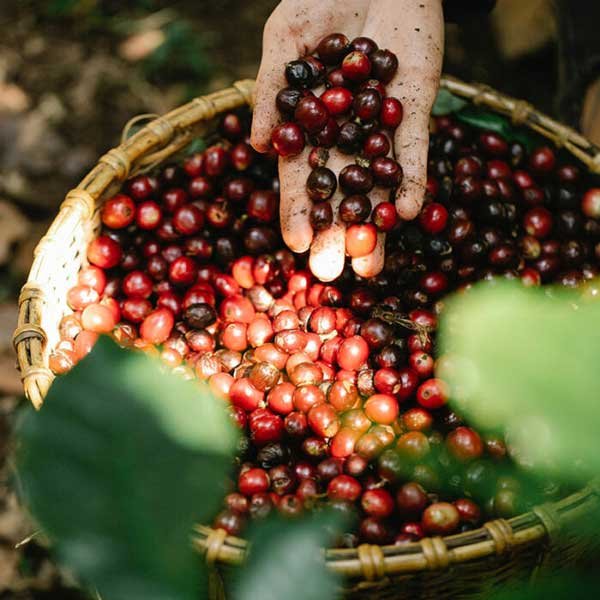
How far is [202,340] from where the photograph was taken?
2295mm

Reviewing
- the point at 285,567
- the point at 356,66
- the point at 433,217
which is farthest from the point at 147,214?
the point at 285,567

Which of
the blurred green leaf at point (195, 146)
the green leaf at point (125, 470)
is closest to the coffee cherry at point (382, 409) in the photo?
the green leaf at point (125, 470)

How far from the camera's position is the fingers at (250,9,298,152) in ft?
7.23

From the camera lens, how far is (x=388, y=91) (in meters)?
2.29

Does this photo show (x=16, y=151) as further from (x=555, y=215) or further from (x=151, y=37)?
(x=555, y=215)

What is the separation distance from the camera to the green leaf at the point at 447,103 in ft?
8.78

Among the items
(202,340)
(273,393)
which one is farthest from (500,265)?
(202,340)

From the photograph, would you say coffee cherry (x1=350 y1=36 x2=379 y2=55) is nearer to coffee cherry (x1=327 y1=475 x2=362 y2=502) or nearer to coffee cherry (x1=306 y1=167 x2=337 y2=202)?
coffee cherry (x1=306 y1=167 x2=337 y2=202)

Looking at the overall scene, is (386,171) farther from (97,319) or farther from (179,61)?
(179,61)

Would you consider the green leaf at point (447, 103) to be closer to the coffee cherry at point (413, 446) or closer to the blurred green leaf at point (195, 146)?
the blurred green leaf at point (195, 146)

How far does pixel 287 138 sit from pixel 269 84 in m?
0.23

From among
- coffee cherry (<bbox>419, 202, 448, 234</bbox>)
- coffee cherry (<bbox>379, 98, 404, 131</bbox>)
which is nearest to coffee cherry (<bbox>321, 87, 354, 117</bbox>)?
coffee cherry (<bbox>379, 98, 404, 131</bbox>)

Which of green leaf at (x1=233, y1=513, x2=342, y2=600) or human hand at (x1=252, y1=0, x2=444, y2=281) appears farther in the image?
human hand at (x1=252, y1=0, x2=444, y2=281)

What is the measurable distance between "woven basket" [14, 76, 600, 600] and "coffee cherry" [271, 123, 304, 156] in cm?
54
